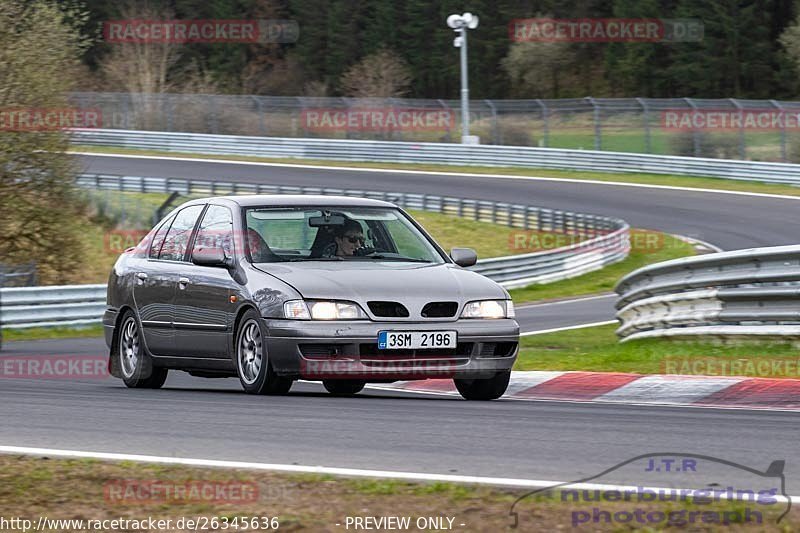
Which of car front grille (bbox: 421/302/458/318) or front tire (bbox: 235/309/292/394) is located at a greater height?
car front grille (bbox: 421/302/458/318)

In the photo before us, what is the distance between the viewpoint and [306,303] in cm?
897

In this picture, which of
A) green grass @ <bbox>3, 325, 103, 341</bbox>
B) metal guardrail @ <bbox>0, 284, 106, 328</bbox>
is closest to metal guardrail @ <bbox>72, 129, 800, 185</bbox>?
metal guardrail @ <bbox>0, 284, 106, 328</bbox>

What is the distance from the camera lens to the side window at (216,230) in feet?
32.8

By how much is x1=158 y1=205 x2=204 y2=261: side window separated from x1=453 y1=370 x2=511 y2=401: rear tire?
7.99 ft

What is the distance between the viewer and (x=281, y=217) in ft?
32.5

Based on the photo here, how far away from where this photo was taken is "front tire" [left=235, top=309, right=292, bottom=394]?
9.16 metres

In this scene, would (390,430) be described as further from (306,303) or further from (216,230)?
(216,230)

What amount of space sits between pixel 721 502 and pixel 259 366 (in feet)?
15.5

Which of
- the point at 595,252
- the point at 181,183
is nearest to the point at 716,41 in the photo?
the point at 181,183

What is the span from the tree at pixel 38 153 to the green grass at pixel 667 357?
15391 millimetres

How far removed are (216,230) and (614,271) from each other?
22.6 m

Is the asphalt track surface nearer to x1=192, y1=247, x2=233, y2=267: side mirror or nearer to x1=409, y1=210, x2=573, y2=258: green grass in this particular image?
x1=192, y1=247, x2=233, y2=267: side mirror

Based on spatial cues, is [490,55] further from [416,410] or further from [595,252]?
[416,410]

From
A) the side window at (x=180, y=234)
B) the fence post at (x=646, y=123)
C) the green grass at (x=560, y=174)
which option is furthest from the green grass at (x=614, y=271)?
the side window at (x=180, y=234)
